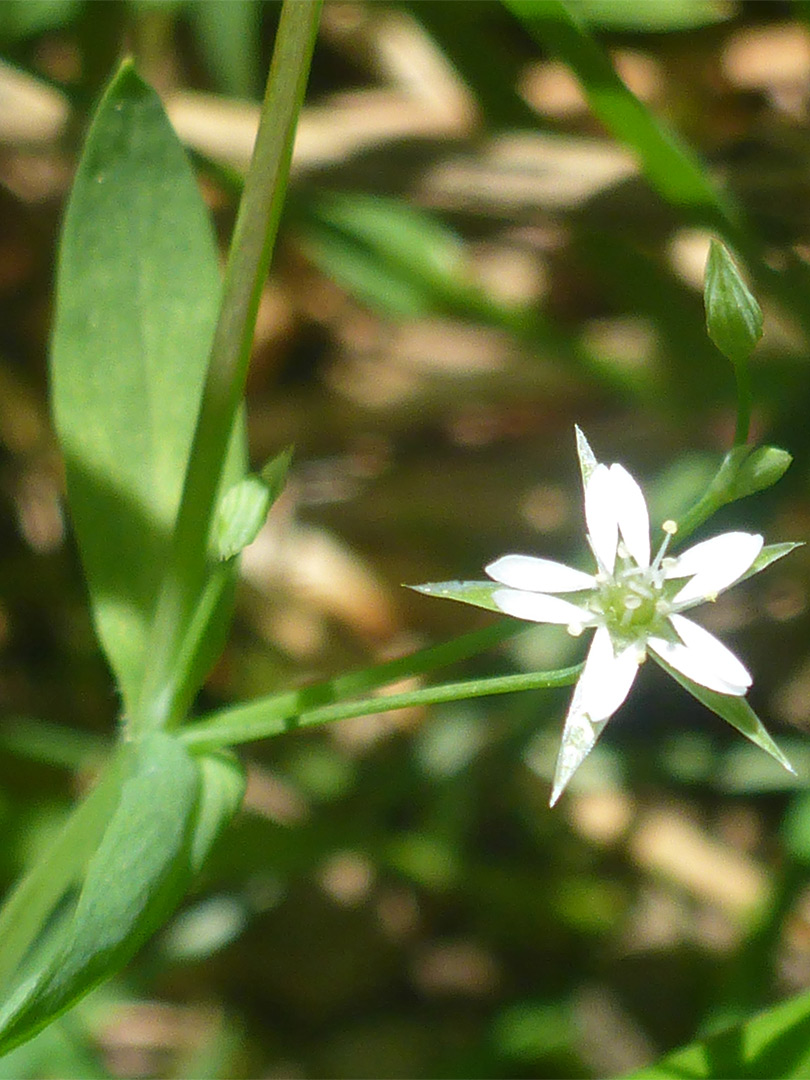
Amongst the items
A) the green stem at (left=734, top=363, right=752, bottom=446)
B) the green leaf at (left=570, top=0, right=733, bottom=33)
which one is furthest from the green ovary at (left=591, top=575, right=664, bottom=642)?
the green leaf at (left=570, top=0, right=733, bottom=33)

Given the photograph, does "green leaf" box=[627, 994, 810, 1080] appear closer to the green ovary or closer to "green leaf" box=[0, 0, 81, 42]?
the green ovary

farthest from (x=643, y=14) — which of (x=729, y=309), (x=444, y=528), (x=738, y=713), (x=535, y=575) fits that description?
(x=738, y=713)

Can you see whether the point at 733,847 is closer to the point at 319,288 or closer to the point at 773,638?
the point at 773,638

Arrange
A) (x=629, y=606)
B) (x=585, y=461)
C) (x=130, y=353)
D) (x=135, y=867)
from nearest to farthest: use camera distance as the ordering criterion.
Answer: (x=135, y=867) → (x=585, y=461) → (x=629, y=606) → (x=130, y=353)

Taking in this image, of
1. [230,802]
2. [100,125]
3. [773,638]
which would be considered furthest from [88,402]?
[773,638]

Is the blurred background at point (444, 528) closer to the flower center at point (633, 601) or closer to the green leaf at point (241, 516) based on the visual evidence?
the flower center at point (633, 601)

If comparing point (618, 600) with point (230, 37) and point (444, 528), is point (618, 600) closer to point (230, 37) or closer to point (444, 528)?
point (444, 528)
